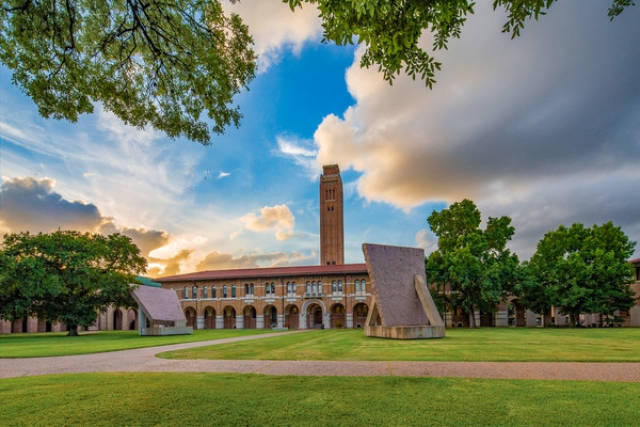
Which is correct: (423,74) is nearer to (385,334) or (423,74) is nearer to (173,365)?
(173,365)

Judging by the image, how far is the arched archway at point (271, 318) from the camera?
51.1 metres

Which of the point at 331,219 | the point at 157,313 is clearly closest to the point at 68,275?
the point at 157,313

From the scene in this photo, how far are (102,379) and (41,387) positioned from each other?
1.08 meters

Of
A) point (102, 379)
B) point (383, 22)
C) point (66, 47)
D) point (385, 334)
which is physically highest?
point (66, 47)

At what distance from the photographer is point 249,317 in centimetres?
5175

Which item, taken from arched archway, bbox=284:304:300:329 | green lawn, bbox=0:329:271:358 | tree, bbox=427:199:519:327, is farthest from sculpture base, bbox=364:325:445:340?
arched archway, bbox=284:304:300:329

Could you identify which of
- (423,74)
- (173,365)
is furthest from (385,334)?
(423,74)

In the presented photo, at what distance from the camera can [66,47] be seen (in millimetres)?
6312

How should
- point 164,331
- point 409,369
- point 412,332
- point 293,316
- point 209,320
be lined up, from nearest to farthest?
point 409,369 < point 412,332 < point 164,331 < point 293,316 < point 209,320

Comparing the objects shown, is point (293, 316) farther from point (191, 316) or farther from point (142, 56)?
point (142, 56)

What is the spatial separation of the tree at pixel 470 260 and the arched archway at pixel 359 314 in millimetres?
11586

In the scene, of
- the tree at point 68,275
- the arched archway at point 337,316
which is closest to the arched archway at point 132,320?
the tree at point 68,275

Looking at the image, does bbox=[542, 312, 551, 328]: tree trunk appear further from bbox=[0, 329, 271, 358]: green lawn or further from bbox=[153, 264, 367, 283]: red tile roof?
bbox=[0, 329, 271, 358]: green lawn

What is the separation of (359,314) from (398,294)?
27125mm
